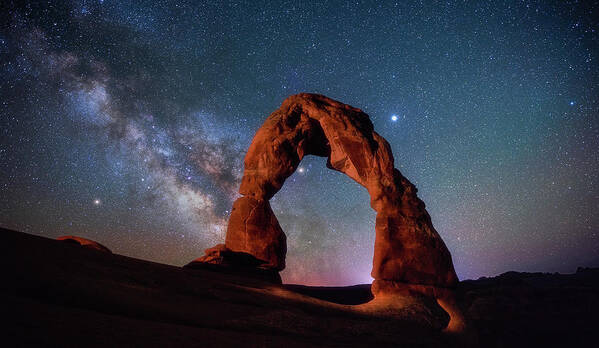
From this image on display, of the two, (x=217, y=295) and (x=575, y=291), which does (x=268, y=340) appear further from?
(x=575, y=291)

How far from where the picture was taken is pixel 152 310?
330 centimetres

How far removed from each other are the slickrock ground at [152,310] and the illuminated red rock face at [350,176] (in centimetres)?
197

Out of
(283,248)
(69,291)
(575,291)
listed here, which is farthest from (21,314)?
(575,291)

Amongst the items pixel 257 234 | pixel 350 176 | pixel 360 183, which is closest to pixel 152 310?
pixel 257 234

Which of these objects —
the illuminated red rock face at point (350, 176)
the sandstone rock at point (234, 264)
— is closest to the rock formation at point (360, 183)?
the illuminated red rock face at point (350, 176)

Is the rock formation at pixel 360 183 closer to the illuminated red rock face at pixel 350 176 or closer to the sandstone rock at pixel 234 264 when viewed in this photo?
the illuminated red rock face at pixel 350 176

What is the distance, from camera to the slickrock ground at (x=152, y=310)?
2378 millimetres

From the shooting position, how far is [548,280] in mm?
20547

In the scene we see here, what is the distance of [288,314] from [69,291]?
2837 mm

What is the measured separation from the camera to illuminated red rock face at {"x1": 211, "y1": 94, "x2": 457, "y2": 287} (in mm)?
8516

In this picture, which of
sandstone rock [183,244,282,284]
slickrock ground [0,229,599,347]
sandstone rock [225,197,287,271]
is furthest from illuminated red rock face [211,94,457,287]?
slickrock ground [0,229,599,347]

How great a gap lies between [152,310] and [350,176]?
30.3 ft

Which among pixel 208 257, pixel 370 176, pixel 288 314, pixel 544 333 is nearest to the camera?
pixel 288 314

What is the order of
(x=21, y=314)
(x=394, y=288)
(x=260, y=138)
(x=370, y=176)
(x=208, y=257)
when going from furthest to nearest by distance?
1. (x=260, y=138)
2. (x=370, y=176)
3. (x=208, y=257)
4. (x=394, y=288)
5. (x=21, y=314)
